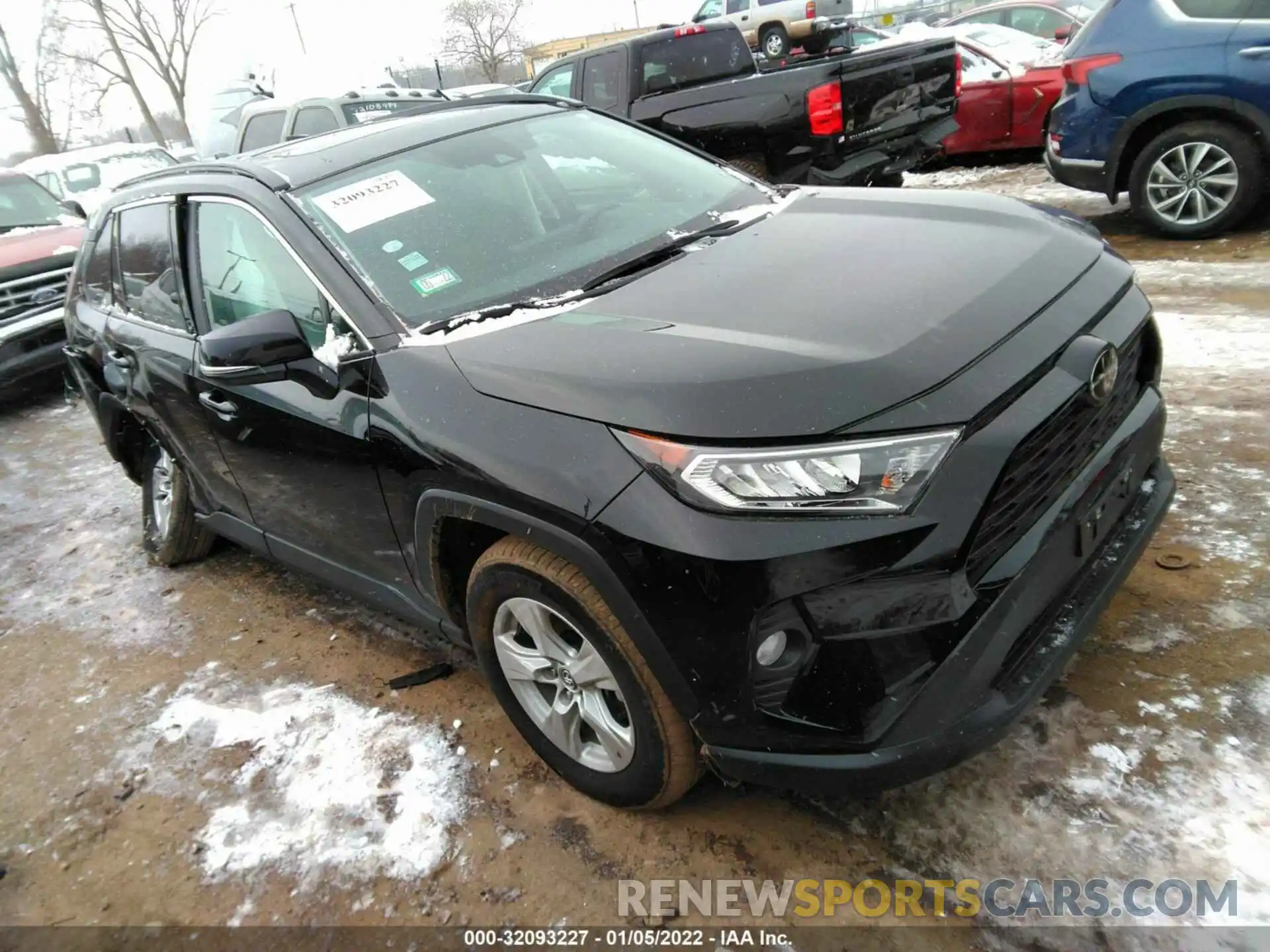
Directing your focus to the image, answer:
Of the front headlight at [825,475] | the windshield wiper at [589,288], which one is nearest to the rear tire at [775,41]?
the windshield wiper at [589,288]

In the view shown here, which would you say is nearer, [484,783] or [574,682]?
[574,682]

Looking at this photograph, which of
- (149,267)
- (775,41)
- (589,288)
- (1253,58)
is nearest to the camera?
(589,288)

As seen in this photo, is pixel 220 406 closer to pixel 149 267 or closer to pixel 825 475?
pixel 149 267

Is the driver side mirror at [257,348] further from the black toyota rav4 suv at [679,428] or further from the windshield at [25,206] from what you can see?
the windshield at [25,206]

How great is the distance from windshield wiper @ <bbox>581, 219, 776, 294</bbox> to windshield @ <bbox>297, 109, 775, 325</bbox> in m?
0.04

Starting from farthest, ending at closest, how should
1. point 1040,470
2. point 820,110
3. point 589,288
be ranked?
point 820,110, point 589,288, point 1040,470

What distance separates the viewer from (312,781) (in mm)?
2820

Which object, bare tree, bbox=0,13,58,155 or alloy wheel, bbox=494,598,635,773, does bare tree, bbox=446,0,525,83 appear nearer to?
bare tree, bbox=0,13,58,155

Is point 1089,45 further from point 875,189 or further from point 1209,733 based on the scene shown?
point 1209,733

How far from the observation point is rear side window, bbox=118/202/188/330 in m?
3.47

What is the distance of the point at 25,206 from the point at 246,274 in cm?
789

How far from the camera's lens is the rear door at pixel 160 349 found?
3.42 meters

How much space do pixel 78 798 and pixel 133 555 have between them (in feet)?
6.80

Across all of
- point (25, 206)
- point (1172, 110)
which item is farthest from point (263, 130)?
point (1172, 110)
